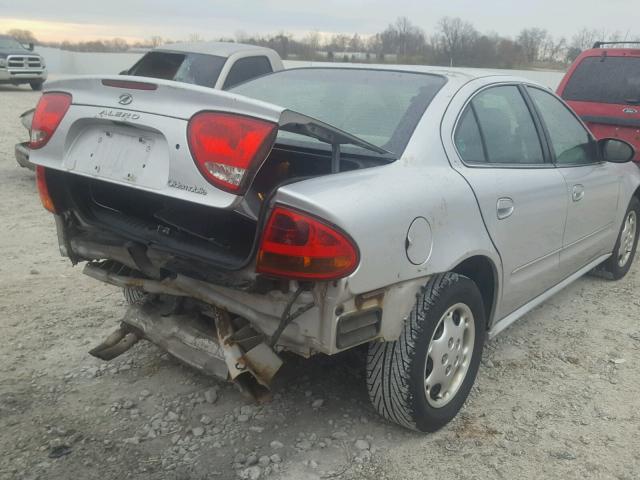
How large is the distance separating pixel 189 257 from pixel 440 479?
1361mm

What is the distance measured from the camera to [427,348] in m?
2.68

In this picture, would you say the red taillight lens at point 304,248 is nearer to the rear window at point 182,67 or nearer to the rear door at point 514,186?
the rear door at point 514,186

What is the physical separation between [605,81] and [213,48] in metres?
5.11

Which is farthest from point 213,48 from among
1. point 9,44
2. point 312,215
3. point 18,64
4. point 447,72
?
point 9,44

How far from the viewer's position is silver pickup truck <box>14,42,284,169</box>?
8289 mm

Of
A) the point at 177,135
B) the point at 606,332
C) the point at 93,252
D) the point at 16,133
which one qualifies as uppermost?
the point at 177,135

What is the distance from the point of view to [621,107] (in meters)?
6.90

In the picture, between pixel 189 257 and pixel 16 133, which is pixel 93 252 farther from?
pixel 16 133

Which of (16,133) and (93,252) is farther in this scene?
(16,133)

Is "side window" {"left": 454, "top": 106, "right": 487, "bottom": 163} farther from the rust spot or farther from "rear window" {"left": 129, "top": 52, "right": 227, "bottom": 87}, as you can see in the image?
"rear window" {"left": 129, "top": 52, "right": 227, "bottom": 87}

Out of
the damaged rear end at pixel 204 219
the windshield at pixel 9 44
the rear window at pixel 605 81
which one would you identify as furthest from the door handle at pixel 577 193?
the windshield at pixel 9 44

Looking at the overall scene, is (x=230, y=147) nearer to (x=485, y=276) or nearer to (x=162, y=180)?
(x=162, y=180)

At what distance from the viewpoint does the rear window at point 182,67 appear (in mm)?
8273

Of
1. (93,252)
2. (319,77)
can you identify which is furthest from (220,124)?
(319,77)
